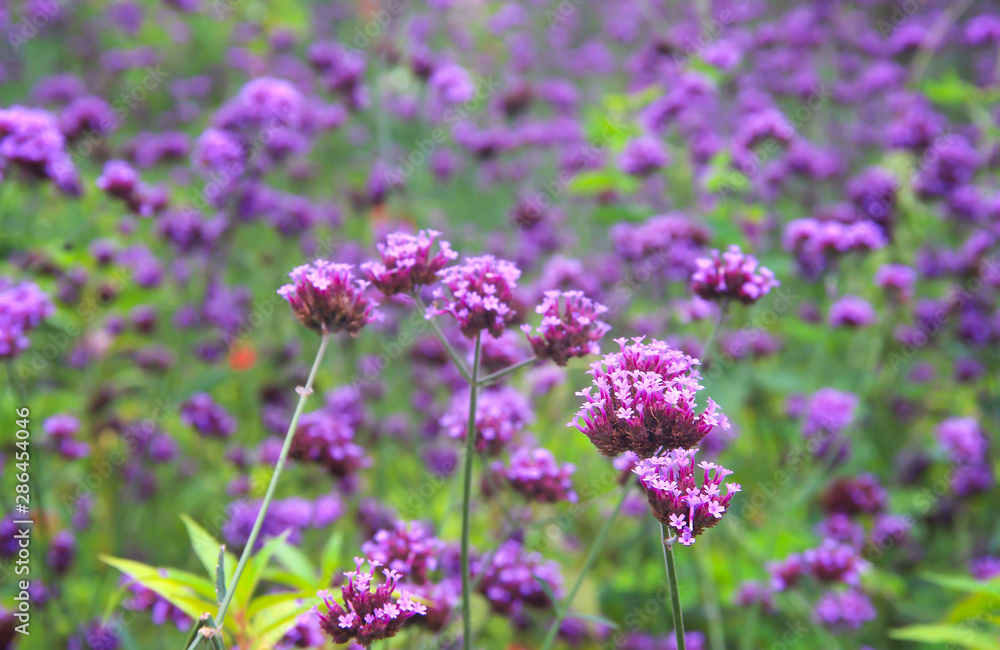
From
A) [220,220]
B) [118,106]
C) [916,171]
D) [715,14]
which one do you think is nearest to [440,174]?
[220,220]

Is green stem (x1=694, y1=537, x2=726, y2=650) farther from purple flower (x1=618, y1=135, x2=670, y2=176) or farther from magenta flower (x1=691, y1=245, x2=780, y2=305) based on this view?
purple flower (x1=618, y1=135, x2=670, y2=176)

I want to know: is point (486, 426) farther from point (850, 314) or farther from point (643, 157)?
point (643, 157)

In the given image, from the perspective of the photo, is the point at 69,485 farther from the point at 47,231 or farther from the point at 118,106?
the point at 118,106

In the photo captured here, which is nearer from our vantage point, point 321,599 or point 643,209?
point 321,599

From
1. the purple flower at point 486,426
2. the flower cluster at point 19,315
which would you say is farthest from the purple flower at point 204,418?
the purple flower at point 486,426

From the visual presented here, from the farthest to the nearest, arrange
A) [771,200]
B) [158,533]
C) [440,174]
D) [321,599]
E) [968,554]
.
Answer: [440,174] < [771,200] < [158,533] < [968,554] < [321,599]

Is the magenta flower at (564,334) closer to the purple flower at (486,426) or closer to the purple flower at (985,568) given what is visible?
the purple flower at (486,426)
